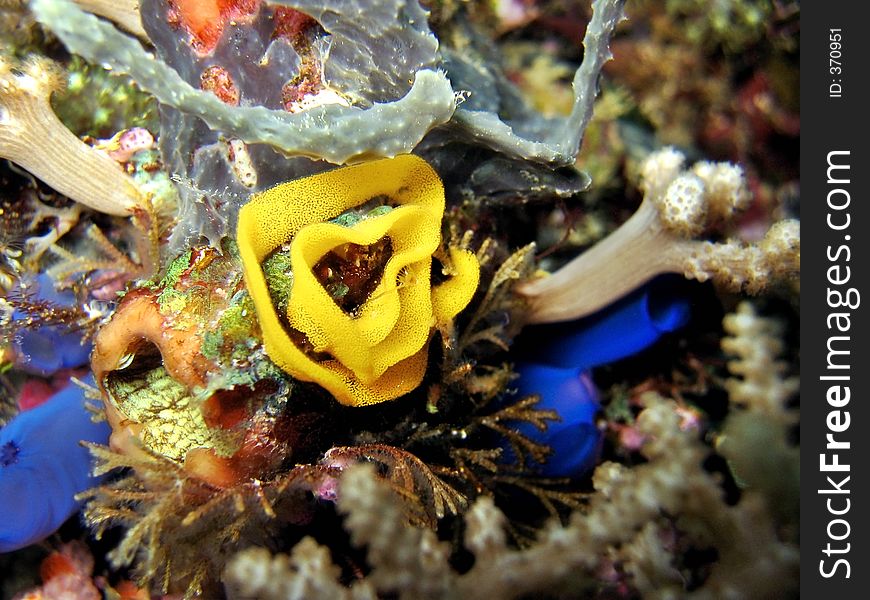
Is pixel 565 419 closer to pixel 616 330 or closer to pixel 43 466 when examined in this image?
pixel 616 330

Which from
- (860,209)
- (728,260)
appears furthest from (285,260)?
(860,209)

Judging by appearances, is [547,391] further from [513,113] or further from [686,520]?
[513,113]

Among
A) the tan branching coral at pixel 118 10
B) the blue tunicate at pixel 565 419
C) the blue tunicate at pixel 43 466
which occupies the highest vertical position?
the tan branching coral at pixel 118 10

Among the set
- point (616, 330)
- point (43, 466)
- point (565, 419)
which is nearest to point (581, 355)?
point (616, 330)

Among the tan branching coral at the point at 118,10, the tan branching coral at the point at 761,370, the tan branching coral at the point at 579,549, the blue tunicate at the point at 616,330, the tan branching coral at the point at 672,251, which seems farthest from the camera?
the blue tunicate at the point at 616,330

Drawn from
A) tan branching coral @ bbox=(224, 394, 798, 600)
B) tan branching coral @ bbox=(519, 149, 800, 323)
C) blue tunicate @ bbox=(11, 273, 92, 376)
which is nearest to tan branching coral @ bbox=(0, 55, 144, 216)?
blue tunicate @ bbox=(11, 273, 92, 376)

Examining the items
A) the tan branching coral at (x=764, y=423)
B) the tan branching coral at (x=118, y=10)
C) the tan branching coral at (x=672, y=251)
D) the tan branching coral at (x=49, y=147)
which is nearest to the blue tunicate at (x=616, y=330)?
the tan branching coral at (x=672, y=251)

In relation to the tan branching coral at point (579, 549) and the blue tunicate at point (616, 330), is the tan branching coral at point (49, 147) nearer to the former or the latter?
the tan branching coral at point (579, 549)

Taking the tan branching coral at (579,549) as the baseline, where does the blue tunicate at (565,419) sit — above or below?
below

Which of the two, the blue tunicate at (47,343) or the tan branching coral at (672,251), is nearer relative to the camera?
the blue tunicate at (47,343)
